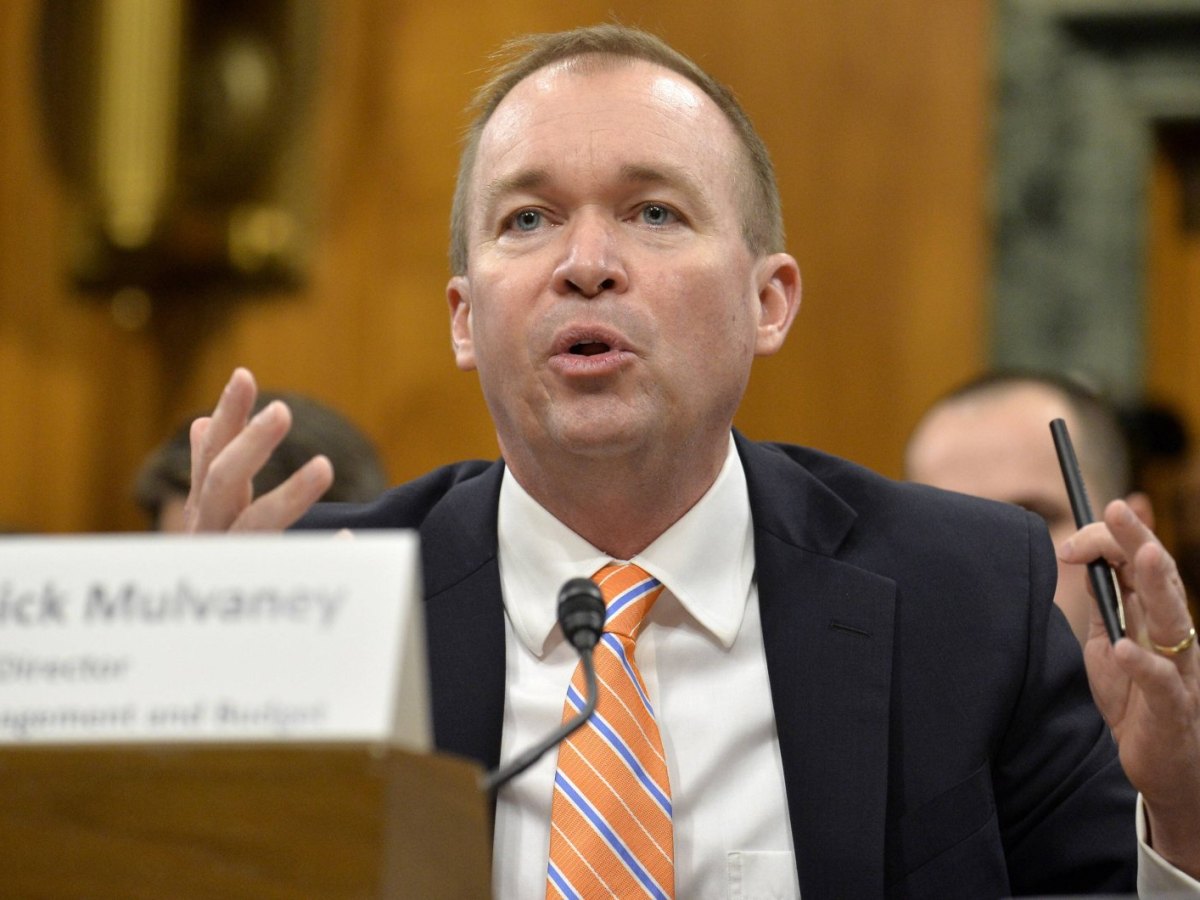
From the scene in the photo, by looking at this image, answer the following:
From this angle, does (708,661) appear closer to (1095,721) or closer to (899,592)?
(899,592)

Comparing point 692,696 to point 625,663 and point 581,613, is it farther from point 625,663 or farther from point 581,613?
point 581,613

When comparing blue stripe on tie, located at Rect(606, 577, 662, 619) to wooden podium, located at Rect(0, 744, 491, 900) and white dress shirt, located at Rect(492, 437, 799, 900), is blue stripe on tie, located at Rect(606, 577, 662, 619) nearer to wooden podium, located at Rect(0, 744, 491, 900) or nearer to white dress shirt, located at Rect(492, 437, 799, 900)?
white dress shirt, located at Rect(492, 437, 799, 900)

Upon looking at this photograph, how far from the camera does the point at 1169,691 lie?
1621 mm

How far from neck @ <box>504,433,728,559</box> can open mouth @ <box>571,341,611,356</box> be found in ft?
0.42

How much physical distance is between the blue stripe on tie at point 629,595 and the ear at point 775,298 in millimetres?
433

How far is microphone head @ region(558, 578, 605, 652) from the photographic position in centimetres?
148

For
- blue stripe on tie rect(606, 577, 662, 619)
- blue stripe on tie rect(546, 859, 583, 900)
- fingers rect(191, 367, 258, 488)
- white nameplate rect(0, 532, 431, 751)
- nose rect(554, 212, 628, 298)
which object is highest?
nose rect(554, 212, 628, 298)

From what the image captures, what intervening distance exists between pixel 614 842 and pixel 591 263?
2.19 ft

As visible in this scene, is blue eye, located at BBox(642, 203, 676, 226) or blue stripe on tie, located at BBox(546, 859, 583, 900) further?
blue eye, located at BBox(642, 203, 676, 226)

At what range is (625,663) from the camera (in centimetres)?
182

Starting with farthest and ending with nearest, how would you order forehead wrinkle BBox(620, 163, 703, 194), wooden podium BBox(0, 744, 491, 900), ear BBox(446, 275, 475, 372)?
ear BBox(446, 275, 475, 372) → forehead wrinkle BBox(620, 163, 703, 194) → wooden podium BBox(0, 744, 491, 900)

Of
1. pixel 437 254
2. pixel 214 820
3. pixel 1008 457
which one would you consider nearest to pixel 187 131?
pixel 437 254

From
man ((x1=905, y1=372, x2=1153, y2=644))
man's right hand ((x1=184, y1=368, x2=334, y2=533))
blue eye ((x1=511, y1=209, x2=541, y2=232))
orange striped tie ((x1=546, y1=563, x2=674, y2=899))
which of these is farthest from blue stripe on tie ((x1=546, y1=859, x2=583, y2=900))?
man ((x1=905, y1=372, x2=1153, y2=644))

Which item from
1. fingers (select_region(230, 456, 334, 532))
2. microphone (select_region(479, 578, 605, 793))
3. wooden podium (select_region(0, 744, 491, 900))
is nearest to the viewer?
wooden podium (select_region(0, 744, 491, 900))
